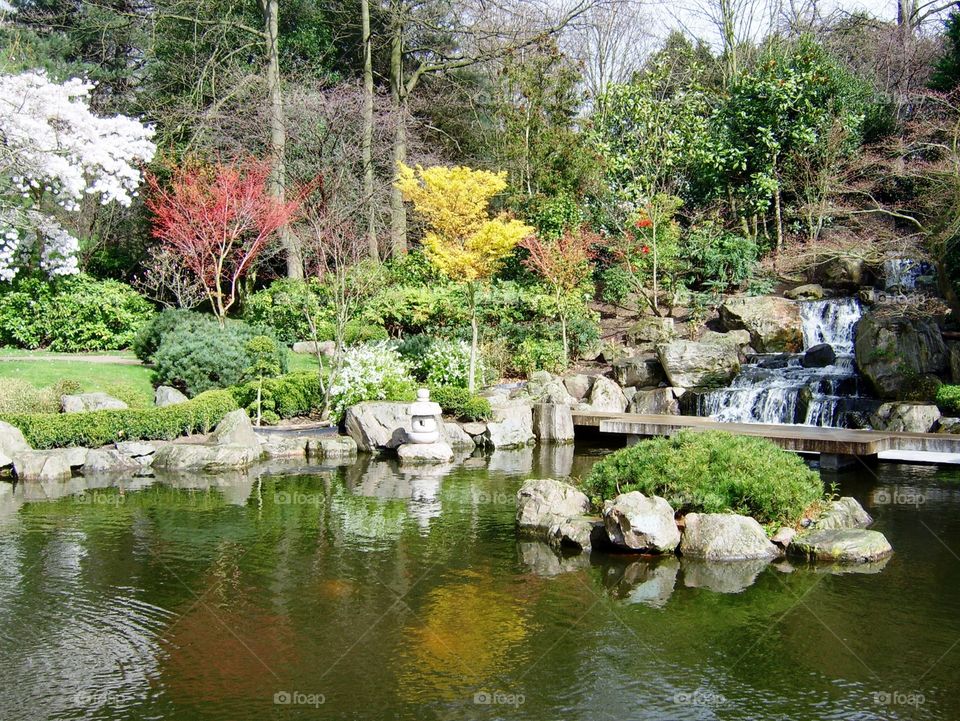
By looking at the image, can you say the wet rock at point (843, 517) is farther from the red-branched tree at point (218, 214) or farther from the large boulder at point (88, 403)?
the red-branched tree at point (218, 214)

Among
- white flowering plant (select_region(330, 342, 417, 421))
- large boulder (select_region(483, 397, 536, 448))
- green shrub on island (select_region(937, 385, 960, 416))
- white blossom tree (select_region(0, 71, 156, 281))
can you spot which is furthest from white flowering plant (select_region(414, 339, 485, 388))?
green shrub on island (select_region(937, 385, 960, 416))

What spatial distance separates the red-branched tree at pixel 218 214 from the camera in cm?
2031

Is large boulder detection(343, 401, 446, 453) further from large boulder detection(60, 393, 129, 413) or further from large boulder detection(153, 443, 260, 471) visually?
large boulder detection(60, 393, 129, 413)

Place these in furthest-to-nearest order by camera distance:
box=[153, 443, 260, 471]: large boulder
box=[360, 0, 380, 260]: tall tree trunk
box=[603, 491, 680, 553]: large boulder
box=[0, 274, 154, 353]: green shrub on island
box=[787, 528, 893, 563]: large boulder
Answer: box=[360, 0, 380, 260]: tall tree trunk, box=[0, 274, 154, 353]: green shrub on island, box=[153, 443, 260, 471]: large boulder, box=[603, 491, 680, 553]: large boulder, box=[787, 528, 893, 563]: large boulder

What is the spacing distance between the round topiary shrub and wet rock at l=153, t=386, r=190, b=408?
0.58 meters

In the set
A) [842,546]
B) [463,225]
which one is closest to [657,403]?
[463,225]

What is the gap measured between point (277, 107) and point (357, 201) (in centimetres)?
314

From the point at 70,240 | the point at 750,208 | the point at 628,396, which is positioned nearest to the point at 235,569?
the point at 628,396

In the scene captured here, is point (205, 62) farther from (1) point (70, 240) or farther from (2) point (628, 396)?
(2) point (628, 396)

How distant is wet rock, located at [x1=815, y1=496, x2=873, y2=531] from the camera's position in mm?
9406

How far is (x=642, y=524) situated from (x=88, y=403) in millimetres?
10182

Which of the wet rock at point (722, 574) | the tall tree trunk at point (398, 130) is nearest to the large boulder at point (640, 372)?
the tall tree trunk at point (398, 130)

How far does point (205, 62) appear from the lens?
25.0 metres

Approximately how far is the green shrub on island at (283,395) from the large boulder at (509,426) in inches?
125
